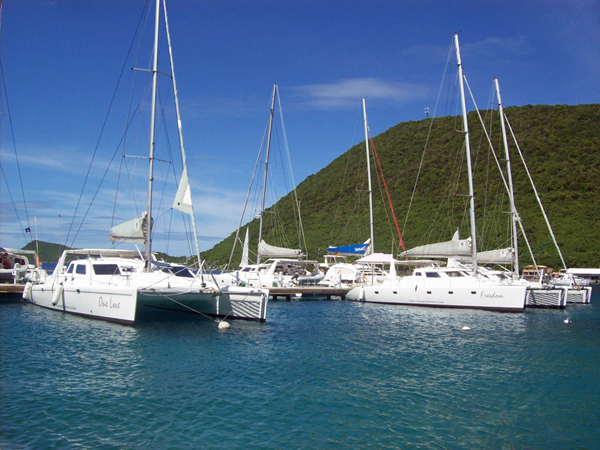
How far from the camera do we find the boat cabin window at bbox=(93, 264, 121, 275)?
2034 centimetres

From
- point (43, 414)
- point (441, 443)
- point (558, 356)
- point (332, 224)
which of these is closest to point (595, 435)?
point (441, 443)

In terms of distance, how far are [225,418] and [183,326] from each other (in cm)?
1042

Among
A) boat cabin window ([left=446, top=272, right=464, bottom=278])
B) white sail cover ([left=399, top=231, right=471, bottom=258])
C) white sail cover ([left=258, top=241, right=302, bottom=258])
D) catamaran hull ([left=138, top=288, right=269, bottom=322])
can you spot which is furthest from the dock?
catamaran hull ([left=138, top=288, right=269, bottom=322])

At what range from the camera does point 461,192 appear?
7819 cm

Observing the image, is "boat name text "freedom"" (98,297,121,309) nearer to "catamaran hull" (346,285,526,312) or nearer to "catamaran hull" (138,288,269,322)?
"catamaran hull" (138,288,269,322)

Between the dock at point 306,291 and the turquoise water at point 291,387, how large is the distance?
1342 centimetres

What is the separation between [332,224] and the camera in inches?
3054

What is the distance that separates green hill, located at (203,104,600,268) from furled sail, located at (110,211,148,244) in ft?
100

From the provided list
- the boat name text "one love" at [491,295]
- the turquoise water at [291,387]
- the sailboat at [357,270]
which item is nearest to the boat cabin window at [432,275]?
the boat name text "one love" at [491,295]

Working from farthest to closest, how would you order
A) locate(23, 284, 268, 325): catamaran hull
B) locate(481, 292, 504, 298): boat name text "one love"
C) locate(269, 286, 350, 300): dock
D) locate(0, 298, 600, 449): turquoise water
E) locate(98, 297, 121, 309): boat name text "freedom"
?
locate(269, 286, 350, 300): dock < locate(481, 292, 504, 298): boat name text "one love" < locate(98, 297, 121, 309): boat name text "freedom" < locate(23, 284, 268, 325): catamaran hull < locate(0, 298, 600, 449): turquoise water

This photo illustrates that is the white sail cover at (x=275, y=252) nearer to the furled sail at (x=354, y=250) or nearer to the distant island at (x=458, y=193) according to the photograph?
the furled sail at (x=354, y=250)

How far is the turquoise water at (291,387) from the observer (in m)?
8.80

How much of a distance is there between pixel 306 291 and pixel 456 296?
11.0 m

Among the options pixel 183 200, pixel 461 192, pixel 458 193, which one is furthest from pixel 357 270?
pixel 461 192
